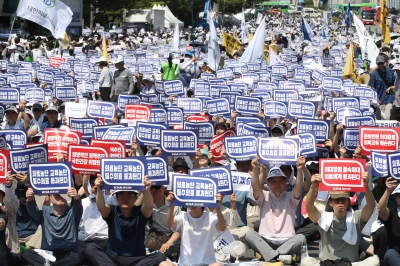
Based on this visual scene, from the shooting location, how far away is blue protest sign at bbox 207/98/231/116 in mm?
15250

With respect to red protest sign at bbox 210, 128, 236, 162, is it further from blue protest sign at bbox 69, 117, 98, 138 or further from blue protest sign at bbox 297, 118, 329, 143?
blue protest sign at bbox 69, 117, 98, 138

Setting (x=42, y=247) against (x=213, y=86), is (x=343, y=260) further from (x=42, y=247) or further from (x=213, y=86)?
(x=213, y=86)

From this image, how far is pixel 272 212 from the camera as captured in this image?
9766 mm

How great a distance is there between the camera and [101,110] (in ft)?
48.3

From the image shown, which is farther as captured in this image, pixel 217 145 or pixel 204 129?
pixel 204 129

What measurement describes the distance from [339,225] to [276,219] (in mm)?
985

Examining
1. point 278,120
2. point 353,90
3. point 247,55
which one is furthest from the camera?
point 247,55

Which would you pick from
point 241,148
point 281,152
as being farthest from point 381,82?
point 281,152

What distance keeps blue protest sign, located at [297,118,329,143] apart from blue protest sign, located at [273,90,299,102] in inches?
153

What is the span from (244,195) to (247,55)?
1273cm

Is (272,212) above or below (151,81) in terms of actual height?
below

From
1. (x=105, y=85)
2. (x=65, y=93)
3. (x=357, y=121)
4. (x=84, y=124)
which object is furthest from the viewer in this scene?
(x=105, y=85)

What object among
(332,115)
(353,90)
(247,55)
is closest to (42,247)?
(332,115)

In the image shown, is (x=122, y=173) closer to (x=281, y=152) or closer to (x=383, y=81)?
(x=281, y=152)
